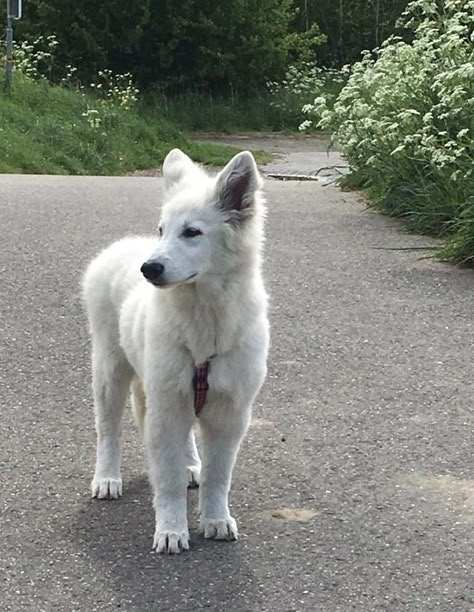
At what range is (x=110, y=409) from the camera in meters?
4.98

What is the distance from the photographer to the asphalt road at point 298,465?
4117 mm

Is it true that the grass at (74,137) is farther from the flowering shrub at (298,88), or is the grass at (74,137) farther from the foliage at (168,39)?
the foliage at (168,39)

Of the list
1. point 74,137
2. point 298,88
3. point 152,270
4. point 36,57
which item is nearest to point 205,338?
point 152,270

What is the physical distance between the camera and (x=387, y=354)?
725 centimetres

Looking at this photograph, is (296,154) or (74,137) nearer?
(74,137)

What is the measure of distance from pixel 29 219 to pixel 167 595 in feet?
27.5

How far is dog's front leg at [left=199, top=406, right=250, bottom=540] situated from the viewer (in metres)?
4.46

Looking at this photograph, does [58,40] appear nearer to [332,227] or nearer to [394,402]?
[332,227]

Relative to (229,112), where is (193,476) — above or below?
above

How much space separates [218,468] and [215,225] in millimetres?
955

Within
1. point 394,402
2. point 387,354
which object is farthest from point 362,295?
point 394,402

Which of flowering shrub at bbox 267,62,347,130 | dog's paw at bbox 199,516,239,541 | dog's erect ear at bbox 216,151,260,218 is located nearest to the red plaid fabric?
dog's paw at bbox 199,516,239,541

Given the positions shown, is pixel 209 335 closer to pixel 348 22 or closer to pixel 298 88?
pixel 298 88

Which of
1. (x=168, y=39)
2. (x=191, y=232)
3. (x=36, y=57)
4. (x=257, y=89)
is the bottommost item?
(x=257, y=89)
